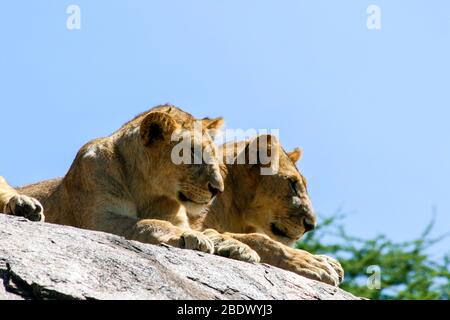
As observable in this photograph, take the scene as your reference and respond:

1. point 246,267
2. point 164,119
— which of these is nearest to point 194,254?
point 246,267

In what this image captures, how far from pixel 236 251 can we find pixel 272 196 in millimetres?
2330

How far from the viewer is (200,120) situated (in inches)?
417

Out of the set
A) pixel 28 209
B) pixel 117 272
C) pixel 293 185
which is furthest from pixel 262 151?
pixel 117 272

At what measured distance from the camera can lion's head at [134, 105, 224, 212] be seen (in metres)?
10.0

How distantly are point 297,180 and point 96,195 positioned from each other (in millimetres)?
2102

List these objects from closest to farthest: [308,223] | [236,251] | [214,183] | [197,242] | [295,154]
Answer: [197,242] < [236,251] < [214,183] < [308,223] < [295,154]

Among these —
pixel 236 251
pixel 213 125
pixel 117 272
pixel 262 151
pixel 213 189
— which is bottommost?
pixel 236 251

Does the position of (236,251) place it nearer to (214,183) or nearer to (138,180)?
(214,183)

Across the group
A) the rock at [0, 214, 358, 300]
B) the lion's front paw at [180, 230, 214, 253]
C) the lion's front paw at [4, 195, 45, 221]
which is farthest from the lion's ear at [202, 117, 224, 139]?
the lion's front paw at [4, 195, 45, 221]

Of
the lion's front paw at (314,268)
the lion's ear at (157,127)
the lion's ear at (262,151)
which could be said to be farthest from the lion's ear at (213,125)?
the lion's front paw at (314,268)

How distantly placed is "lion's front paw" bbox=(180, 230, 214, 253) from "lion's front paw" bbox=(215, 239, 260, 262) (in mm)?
163

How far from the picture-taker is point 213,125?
1069 cm

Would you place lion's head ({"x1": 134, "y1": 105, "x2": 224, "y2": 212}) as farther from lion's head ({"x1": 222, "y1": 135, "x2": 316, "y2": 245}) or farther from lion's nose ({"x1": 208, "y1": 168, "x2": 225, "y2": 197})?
lion's head ({"x1": 222, "y1": 135, "x2": 316, "y2": 245})

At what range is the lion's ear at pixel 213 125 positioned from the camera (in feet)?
34.7
